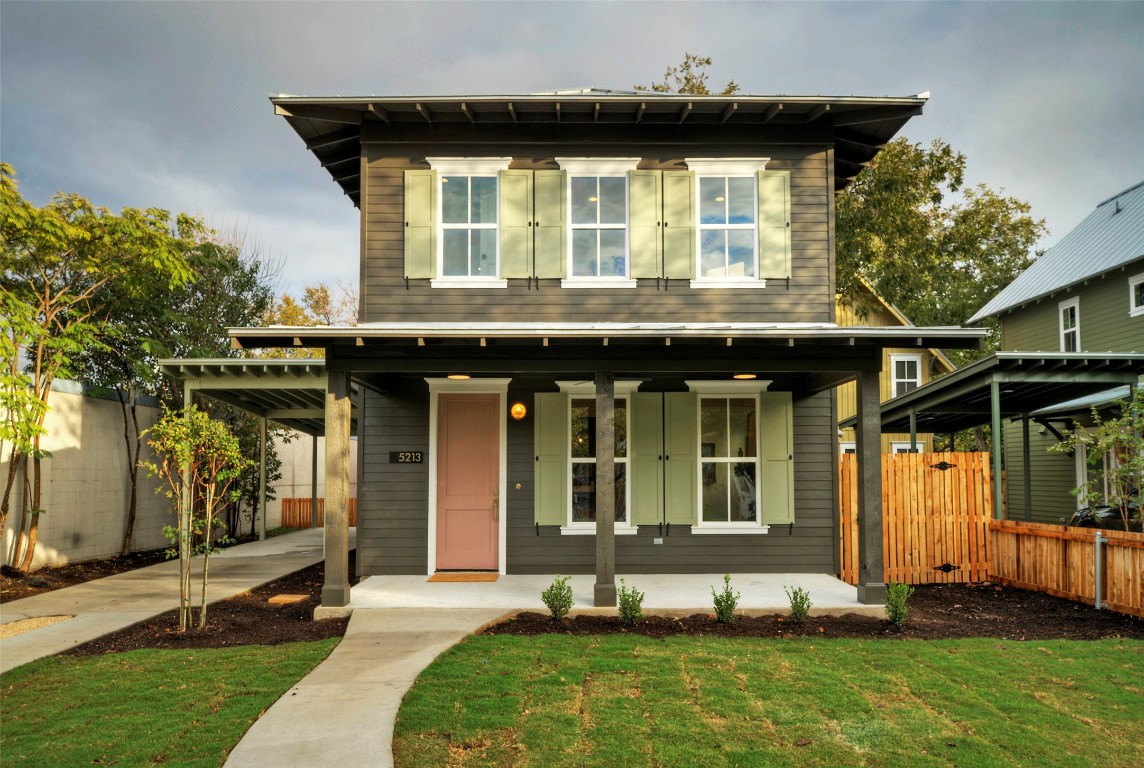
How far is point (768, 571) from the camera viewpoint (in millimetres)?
10148

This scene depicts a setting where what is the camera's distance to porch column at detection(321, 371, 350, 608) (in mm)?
8188

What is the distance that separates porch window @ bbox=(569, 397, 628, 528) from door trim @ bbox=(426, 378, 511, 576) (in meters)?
0.89

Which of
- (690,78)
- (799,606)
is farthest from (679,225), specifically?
(690,78)

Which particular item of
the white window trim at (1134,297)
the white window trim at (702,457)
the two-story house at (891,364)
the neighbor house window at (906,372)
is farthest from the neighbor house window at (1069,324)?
the white window trim at (702,457)

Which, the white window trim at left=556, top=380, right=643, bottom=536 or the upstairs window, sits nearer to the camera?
the upstairs window

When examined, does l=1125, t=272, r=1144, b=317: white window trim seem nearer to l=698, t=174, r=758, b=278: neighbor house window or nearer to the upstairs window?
l=698, t=174, r=758, b=278: neighbor house window

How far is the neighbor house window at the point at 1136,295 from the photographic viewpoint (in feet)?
50.8

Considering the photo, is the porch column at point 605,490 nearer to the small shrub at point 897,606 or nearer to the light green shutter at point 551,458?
the light green shutter at point 551,458

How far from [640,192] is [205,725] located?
24.9 feet

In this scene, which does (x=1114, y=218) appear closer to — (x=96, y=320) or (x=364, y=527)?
(x=364, y=527)

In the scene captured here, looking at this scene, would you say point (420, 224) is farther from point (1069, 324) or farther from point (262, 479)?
point (1069, 324)

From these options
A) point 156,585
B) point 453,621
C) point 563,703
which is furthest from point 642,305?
point 156,585

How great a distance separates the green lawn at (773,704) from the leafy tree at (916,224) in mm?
12856

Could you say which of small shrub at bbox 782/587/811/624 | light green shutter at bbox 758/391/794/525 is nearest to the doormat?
light green shutter at bbox 758/391/794/525
